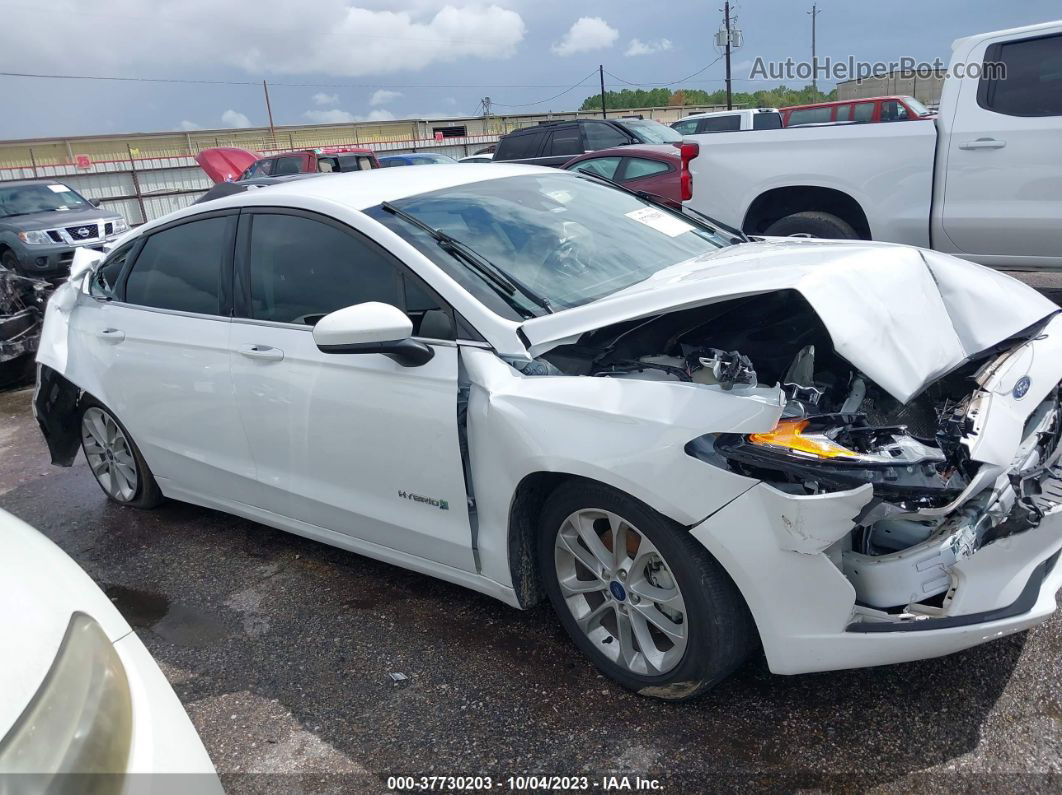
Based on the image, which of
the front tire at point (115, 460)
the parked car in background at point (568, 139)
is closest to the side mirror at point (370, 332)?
the front tire at point (115, 460)

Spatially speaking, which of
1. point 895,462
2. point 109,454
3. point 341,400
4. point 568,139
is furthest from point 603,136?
point 895,462

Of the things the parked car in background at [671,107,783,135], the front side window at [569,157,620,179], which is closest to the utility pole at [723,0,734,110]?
the parked car in background at [671,107,783,135]

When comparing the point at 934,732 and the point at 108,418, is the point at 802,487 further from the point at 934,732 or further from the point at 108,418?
the point at 108,418

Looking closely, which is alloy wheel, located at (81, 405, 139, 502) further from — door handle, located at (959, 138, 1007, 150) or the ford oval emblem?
door handle, located at (959, 138, 1007, 150)

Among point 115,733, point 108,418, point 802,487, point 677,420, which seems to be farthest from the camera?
point 108,418

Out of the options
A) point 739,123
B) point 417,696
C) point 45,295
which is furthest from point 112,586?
point 739,123

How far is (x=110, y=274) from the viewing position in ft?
14.3

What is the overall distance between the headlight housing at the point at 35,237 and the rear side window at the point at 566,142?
7.97 metres

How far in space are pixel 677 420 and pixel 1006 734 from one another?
130 centimetres

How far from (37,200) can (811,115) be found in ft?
49.1

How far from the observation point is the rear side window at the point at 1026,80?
5.63 m

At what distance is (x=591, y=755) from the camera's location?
2.43 meters

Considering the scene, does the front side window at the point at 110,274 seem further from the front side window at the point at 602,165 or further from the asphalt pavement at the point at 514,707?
the front side window at the point at 602,165

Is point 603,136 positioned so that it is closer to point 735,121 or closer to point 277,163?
point 735,121
